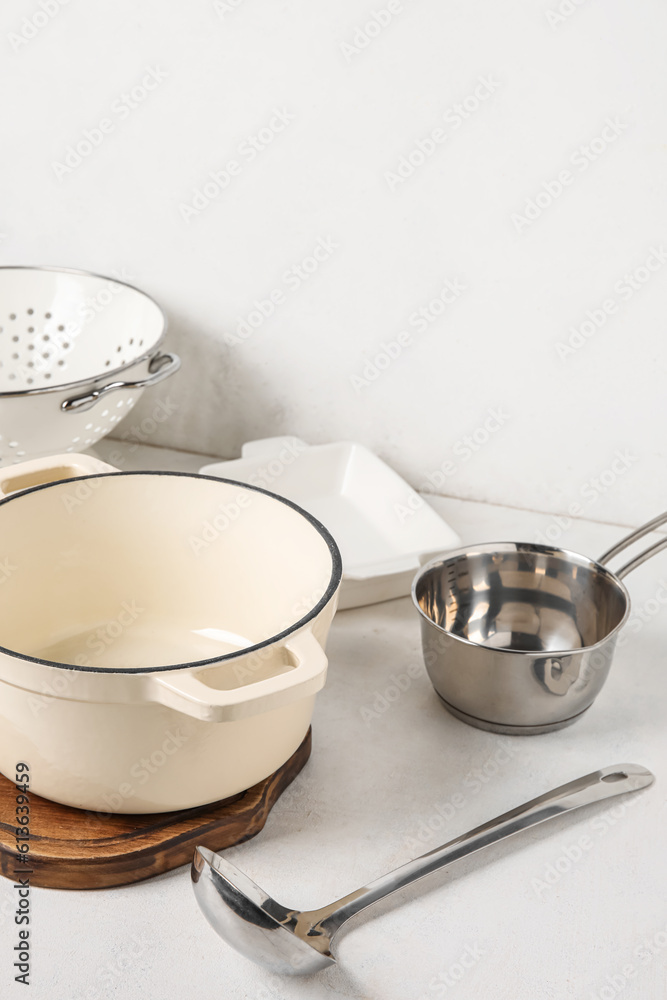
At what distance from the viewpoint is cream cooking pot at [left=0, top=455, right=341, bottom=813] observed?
1.76 ft

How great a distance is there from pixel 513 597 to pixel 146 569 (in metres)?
0.34

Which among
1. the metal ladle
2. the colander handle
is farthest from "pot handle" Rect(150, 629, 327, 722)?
the colander handle

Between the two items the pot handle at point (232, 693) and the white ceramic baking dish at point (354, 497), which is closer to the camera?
the pot handle at point (232, 693)

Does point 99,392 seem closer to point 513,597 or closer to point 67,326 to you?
point 67,326

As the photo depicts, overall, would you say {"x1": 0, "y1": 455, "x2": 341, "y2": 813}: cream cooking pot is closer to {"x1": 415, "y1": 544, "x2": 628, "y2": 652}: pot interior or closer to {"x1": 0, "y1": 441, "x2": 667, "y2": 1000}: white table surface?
{"x1": 0, "y1": 441, "x2": 667, "y2": 1000}: white table surface

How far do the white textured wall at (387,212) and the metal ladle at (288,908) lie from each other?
1.83ft

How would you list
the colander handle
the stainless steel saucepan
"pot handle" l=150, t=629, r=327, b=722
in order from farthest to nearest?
1. the colander handle
2. the stainless steel saucepan
3. "pot handle" l=150, t=629, r=327, b=722

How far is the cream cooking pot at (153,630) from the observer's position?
0.54 meters

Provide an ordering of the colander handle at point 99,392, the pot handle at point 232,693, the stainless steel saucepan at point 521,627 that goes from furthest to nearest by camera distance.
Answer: the colander handle at point 99,392 < the stainless steel saucepan at point 521,627 < the pot handle at point 232,693

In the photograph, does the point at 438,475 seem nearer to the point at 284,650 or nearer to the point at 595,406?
the point at 595,406

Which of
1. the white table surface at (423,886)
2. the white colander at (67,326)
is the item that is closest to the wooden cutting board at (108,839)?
the white table surface at (423,886)

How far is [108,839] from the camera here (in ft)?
1.98

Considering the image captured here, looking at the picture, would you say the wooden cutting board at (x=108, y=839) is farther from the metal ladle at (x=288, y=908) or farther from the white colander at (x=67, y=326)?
the white colander at (x=67, y=326)

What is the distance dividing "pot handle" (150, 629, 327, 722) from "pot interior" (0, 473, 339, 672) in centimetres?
16
